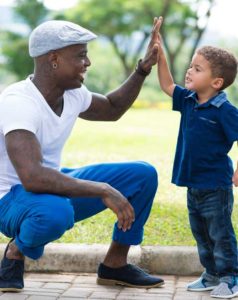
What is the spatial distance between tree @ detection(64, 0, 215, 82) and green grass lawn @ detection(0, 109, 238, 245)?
32.3 meters

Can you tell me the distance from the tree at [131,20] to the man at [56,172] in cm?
4522

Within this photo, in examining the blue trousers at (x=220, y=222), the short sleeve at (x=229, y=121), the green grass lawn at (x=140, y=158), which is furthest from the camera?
the green grass lawn at (x=140, y=158)

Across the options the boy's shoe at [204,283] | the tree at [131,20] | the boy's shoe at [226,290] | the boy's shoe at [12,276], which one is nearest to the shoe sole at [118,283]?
the boy's shoe at [204,283]

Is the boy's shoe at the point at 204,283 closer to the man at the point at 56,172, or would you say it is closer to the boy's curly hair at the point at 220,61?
the man at the point at 56,172

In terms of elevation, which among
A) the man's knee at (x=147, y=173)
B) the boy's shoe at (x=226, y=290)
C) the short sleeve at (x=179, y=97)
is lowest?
the boy's shoe at (x=226, y=290)

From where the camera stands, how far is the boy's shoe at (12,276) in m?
4.71

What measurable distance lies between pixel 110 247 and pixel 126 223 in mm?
574

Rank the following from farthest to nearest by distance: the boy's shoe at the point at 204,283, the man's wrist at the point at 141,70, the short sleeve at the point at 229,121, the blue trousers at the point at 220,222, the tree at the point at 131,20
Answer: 1. the tree at the point at 131,20
2. the man's wrist at the point at 141,70
3. the boy's shoe at the point at 204,283
4. the blue trousers at the point at 220,222
5. the short sleeve at the point at 229,121

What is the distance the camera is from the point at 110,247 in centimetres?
497

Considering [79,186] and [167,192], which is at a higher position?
[79,186]

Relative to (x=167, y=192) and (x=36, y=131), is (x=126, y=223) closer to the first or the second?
(x=36, y=131)

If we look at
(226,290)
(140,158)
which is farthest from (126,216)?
(140,158)

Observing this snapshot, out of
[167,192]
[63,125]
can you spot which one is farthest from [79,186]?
[167,192]

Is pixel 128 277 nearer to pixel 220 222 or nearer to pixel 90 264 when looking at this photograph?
pixel 90 264
